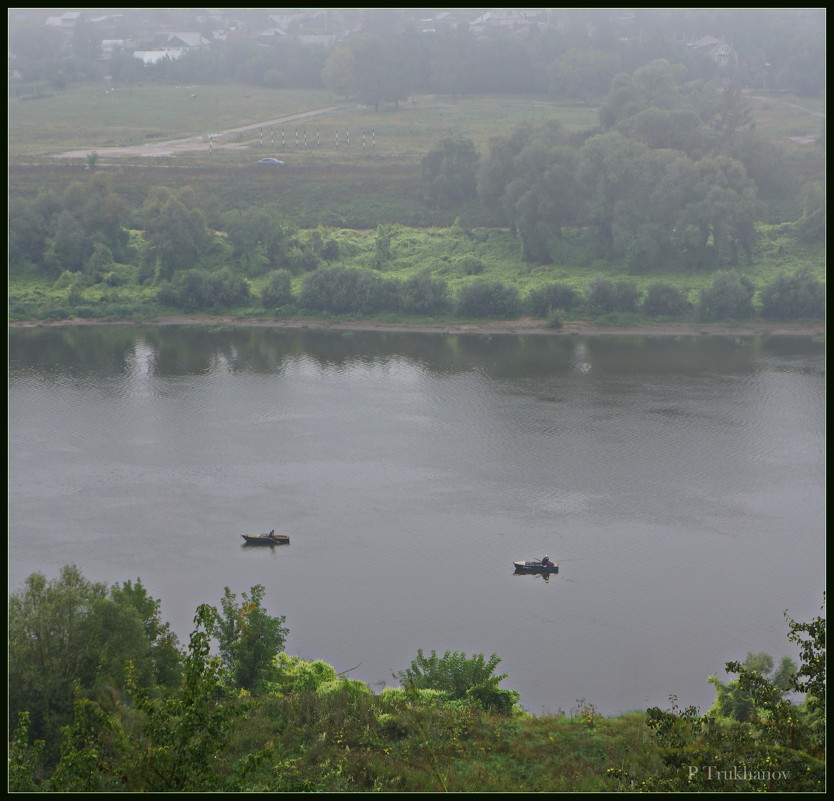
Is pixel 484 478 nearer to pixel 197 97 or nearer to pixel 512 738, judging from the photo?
pixel 512 738

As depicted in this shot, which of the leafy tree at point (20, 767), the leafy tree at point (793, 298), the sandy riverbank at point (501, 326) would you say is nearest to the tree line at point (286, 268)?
the leafy tree at point (793, 298)

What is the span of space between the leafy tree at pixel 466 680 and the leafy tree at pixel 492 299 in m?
22.0

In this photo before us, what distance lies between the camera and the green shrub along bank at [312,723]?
8.06 m

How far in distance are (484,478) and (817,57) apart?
51581mm

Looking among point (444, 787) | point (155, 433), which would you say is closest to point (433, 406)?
point (155, 433)

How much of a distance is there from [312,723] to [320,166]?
130 feet

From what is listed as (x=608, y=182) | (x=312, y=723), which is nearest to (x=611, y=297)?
(x=608, y=182)

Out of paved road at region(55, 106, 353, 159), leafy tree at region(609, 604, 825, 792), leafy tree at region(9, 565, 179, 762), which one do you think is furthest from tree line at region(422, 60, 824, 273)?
leafy tree at region(609, 604, 825, 792)

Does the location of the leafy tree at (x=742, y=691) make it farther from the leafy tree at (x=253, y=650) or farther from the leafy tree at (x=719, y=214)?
the leafy tree at (x=719, y=214)

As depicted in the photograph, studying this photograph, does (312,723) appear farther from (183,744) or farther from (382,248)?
(382,248)

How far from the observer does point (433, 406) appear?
27.7 metres

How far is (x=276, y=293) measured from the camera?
37.4 metres

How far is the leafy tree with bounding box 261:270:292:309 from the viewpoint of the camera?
1474 inches

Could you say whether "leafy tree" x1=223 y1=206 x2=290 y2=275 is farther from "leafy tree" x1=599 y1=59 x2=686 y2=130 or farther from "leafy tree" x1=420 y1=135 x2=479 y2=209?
"leafy tree" x1=599 y1=59 x2=686 y2=130
